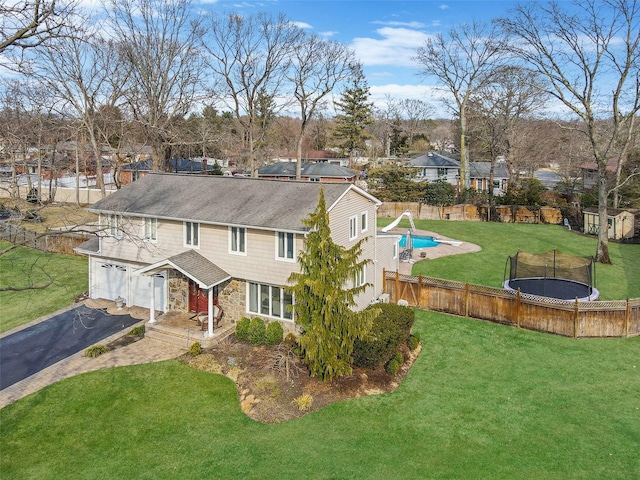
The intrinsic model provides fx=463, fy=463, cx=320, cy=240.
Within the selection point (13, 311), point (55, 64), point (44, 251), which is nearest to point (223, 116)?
point (55, 64)

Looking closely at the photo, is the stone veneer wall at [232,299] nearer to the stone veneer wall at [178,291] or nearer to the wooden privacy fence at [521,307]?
the stone veneer wall at [178,291]

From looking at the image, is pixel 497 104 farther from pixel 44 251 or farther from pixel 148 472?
pixel 148 472

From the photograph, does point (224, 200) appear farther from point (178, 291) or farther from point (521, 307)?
point (521, 307)

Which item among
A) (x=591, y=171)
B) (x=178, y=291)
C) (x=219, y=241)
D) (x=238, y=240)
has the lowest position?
(x=178, y=291)

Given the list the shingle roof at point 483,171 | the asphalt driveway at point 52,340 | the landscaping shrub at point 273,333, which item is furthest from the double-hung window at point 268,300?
the shingle roof at point 483,171

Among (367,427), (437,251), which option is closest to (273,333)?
(367,427)

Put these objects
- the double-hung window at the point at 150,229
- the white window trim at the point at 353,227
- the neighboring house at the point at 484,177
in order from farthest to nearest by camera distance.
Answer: the neighboring house at the point at 484,177, the double-hung window at the point at 150,229, the white window trim at the point at 353,227
